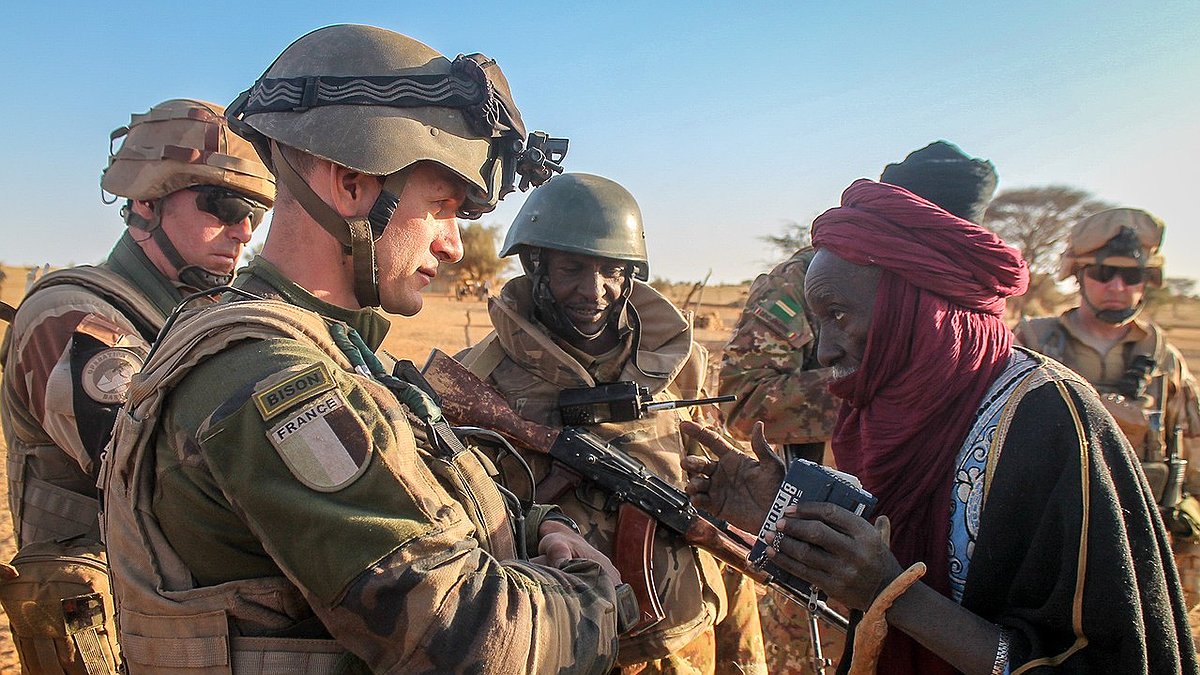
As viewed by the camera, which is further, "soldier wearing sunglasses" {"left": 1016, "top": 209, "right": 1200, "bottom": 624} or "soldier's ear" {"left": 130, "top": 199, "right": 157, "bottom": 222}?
"soldier wearing sunglasses" {"left": 1016, "top": 209, "right": 1200, "bottom": 624}

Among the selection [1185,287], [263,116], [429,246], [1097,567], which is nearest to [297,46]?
[263,116]

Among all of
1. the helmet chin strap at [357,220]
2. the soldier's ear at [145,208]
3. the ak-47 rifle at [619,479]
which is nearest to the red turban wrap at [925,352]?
the ak-47 rifle at [619,479]

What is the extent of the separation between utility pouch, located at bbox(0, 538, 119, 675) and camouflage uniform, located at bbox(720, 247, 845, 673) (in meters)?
3.12

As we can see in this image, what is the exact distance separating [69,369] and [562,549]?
229 centimetres

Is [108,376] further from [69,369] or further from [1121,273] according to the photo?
[1121,273]

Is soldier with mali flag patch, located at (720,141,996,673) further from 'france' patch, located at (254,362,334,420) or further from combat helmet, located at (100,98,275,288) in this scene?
'france' patch, located at (254,362,334,420)

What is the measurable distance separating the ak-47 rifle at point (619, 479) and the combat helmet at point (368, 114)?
1.34m

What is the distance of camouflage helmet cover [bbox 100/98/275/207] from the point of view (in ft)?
12.0

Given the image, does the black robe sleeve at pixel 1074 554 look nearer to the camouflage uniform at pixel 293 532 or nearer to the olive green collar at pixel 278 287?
the camouflage uniform at pixel 293 532

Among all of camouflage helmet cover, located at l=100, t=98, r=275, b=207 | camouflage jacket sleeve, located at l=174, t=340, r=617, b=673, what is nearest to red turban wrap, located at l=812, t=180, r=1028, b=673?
camouflage jacket sleeve, located at l=174, t=340, r=617, b=673

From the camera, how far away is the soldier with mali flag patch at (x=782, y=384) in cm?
394

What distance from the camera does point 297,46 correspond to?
1.85 meters

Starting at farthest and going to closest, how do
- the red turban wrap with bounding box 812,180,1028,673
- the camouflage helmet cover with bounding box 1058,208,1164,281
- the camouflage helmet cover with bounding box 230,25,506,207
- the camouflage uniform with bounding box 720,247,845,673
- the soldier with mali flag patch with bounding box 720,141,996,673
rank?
the camouflage helmet cover with bounding box 1058,208,1164,281 < the camouflage uniform with bounding box 720,247,845,673 < the soldier with mali flag patch with bounding box 720,141,996,673 < the red turban wrap with bounding box 812,180,1028,673 < the camouflage helmet cover with bounding box 230,25,506,207

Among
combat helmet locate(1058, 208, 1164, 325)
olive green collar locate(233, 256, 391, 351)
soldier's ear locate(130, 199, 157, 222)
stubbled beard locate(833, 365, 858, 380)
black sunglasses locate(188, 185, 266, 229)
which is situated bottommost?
stubbled beard locate(833, 365, 858, 380)
